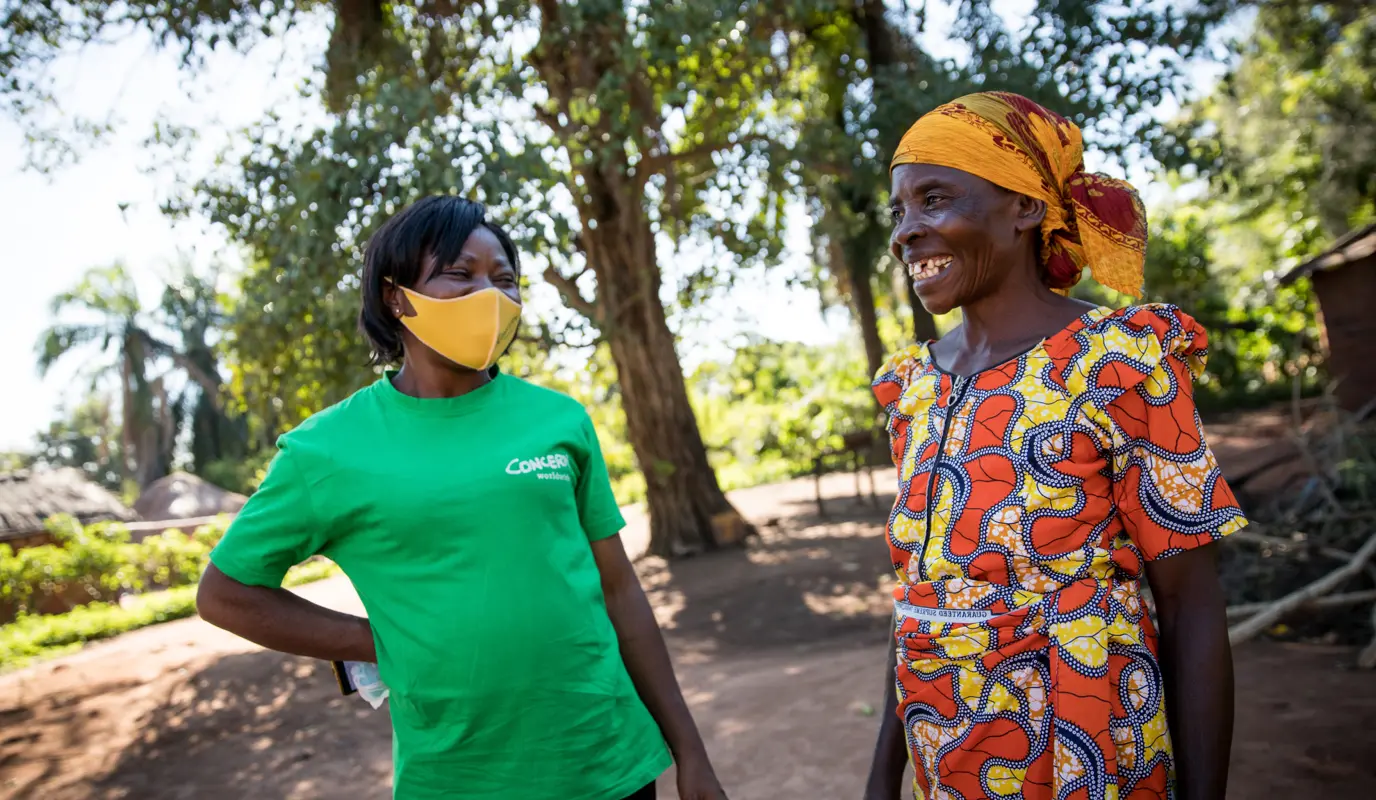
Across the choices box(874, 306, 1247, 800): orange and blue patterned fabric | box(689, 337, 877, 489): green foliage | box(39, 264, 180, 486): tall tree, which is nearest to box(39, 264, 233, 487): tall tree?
box(39, 264, 180, 486): tall tree

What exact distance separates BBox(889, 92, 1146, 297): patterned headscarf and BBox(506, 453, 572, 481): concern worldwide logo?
0.81m

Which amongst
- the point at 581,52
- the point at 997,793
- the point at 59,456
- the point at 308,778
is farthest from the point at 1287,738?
the point at 59,456

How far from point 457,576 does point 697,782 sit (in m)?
0.64

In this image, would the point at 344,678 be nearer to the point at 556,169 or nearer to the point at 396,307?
the point at 396,307

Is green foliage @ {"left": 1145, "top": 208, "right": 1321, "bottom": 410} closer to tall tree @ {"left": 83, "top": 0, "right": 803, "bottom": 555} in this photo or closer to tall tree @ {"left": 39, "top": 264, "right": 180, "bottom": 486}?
tall tree @ {"left": 83, "top": 0, "right": 803, "bottom": 555}

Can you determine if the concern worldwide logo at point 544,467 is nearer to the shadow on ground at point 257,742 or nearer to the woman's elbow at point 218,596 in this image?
the woman's elbow at point 218,596

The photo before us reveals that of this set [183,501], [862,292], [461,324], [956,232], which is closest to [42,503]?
[183,501]

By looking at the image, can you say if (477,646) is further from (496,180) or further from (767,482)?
(767,482)

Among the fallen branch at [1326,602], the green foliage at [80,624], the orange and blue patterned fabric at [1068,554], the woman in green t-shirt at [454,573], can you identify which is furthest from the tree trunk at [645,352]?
the orange and blue patterned fabric at [1068,554]

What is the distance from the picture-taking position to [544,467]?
1.82m

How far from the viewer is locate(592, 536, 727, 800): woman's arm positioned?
78.0 inches

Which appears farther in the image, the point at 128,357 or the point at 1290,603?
the point at 128,357

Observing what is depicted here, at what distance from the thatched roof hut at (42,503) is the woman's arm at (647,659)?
16279 millimetres

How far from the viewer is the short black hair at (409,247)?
1.94 metres
